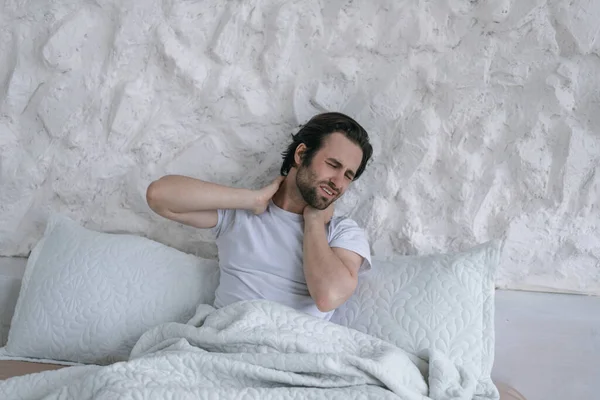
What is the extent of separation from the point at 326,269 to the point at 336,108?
1.74ft

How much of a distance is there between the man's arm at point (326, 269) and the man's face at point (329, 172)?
0.07 m

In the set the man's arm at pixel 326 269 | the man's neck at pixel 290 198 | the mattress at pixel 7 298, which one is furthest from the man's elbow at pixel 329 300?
the mattress at pixel 7 298

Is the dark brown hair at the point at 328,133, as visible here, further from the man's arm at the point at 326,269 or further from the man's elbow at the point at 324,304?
the man's elbow at the point at 324,304

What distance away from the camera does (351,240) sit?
5.46ft

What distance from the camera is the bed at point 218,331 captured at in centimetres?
128

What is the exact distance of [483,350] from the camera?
1.54 m

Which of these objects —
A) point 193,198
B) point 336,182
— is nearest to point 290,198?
point 336,182

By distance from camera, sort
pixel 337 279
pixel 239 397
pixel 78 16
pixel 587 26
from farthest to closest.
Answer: pixel 78 16, pixel 587 26, pixel 337 279, pixel 239 397

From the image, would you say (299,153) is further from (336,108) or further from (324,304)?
(324,304)

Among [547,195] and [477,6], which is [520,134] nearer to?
[547,195]

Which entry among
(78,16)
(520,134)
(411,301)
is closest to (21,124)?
(78,16)

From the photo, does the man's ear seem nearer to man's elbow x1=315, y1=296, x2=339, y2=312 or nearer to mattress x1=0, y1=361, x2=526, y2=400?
man's elbow x1=315, y1=296, x2=339, y2=312

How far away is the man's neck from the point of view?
1764 mm

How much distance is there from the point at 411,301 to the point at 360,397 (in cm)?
39
